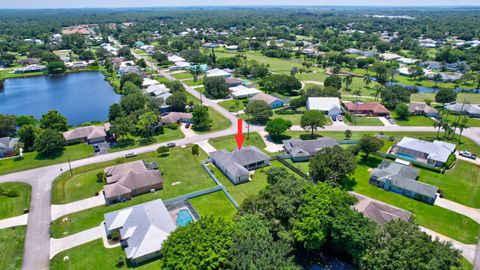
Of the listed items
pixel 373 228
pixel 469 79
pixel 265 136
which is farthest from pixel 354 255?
pixel 469 79

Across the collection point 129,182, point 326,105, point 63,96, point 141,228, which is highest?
point 326,105

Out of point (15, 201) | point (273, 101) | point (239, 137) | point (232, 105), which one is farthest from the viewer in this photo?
point (232, 105)

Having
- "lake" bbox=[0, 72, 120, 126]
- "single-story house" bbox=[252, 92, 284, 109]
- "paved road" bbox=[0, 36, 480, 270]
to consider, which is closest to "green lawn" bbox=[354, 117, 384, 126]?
"paved road" bbox=[0, 36, 480, 270]

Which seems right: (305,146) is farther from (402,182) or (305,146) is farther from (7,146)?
(7,146)

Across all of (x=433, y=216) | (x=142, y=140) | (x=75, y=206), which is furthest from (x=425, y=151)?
(x=75, y=206)

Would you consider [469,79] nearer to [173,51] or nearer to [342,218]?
[342,218]

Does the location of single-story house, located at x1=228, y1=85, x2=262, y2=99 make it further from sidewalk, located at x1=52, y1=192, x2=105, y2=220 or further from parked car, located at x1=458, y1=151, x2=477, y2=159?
parked car, located at x1=458, y1=151, x2=477, y2=159

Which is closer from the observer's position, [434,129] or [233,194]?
[233,194]
